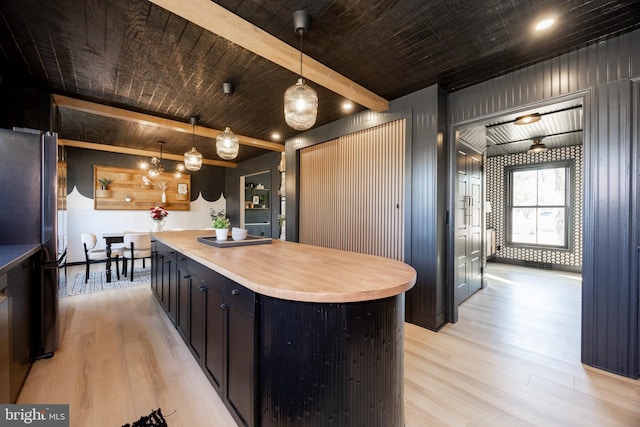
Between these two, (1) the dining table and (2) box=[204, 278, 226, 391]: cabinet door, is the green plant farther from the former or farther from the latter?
(2) box=[204, 278, 226, 391]: cabinet door

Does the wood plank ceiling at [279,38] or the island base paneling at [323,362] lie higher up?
the wood plank ceiling at [279,38]

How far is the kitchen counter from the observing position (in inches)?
54.3

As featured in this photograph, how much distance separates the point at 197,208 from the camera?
7.64 metres

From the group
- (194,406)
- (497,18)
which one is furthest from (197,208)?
(497,18)

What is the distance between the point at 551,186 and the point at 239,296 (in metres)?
7.30

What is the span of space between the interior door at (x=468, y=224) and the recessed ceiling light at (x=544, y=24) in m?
1.32

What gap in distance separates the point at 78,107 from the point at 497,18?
4498 millimetres

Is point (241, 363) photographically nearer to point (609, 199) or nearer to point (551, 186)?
point (609, 199)

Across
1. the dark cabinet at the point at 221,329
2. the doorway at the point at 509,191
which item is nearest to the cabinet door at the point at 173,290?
the dark cabinet at the point at 221,329

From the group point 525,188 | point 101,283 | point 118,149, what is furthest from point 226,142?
point 525,188

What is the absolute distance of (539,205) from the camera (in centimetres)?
594

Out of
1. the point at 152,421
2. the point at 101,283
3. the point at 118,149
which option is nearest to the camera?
the point at 152,421

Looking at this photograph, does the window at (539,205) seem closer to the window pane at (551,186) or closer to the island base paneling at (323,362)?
the window pane at (551,186)

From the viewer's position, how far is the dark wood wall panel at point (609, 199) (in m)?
1.96
